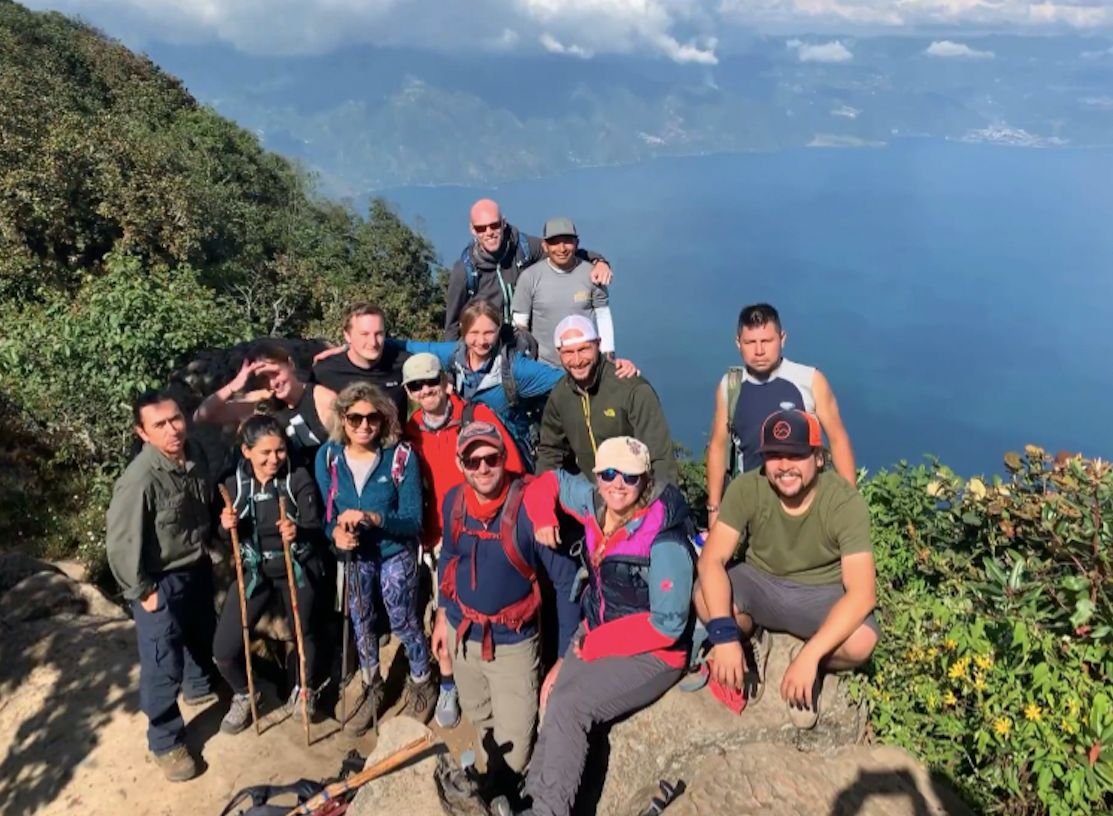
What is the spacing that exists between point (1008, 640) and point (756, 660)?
4.56 feet

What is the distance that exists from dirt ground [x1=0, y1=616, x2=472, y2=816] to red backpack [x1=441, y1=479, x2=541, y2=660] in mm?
1347

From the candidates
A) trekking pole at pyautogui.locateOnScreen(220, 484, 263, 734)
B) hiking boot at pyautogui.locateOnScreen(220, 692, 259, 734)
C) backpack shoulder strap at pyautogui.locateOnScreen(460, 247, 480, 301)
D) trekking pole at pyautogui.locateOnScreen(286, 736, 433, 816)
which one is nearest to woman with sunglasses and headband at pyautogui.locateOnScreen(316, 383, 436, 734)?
trekking pole at pyautogui.locateOnScreen(220, 484, 263, 734)

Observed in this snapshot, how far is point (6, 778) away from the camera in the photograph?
557cm

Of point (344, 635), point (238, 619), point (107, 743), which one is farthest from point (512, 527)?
point (107, 743)

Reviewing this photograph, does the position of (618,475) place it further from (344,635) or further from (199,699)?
(199,699)

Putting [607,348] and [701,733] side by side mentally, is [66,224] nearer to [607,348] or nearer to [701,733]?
[607,348]

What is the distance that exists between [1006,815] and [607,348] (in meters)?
4.08

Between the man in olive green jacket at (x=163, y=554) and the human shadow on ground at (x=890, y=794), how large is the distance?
445 centimetres

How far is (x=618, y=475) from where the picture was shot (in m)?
3.97

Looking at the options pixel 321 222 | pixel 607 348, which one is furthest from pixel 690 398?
pixel 607 348

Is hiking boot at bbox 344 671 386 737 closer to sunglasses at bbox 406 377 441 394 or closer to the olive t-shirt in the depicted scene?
sunglasses at bbox 406 377 441 394

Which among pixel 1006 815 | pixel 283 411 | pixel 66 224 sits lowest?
pixel 1006 815

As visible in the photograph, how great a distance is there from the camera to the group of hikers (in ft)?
13.5

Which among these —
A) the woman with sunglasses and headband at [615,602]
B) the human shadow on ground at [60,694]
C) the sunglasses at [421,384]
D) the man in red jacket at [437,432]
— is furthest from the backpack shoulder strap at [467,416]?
the human shadow on ground at [60,694]
